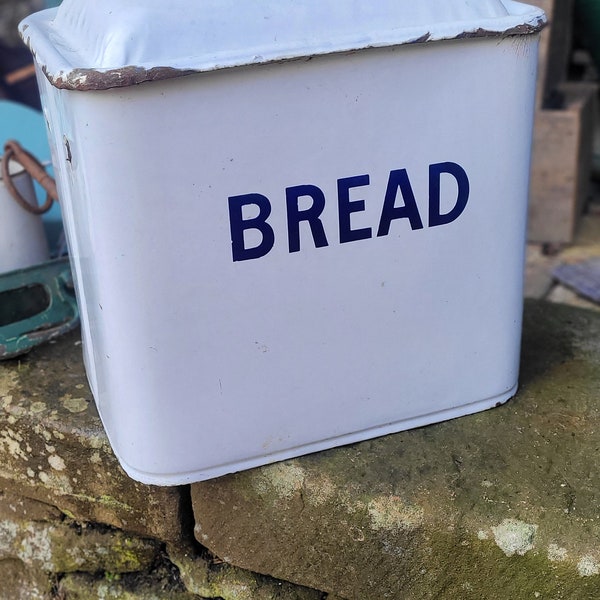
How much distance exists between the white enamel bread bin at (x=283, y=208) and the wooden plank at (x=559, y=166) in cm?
174

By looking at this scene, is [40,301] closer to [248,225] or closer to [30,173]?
[30,173]

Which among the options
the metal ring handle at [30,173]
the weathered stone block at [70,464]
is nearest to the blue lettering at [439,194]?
the weathered stone block at [70,464]

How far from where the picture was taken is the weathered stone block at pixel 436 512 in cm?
102

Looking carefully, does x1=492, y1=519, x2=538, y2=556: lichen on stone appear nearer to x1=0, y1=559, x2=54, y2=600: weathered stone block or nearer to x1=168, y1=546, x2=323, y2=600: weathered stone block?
x1=168, y1=546, x2=323, y2=600: weathered stone block

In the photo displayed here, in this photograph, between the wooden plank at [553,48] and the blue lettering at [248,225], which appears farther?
the wooden plank at [553,48]

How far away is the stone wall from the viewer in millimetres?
1036

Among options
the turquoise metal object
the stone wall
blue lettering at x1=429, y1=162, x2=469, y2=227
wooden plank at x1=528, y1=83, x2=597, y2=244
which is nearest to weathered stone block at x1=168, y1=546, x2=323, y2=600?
the stone wall

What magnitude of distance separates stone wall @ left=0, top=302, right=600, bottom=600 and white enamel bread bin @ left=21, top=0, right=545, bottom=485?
70 mm

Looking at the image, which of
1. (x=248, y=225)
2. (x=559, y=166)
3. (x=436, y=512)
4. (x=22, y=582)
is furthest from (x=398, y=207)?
(x=559, y=166)

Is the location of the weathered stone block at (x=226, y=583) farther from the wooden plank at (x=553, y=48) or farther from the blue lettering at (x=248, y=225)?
the wooden plank at (x=553, y=48)

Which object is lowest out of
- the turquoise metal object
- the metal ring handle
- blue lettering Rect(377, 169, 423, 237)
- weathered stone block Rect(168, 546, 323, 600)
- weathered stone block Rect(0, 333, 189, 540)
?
weathered stone block Rect(168, 546, 323, 600)

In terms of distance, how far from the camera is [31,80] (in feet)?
9.46

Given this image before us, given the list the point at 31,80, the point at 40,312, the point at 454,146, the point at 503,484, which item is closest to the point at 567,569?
the point at 503,484

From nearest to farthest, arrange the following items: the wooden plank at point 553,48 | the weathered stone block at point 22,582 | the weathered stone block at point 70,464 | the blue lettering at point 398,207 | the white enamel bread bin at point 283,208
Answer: the white enamel bread bin at point 283,208 → the blue lettering at point 398,207 → the weathered stone block at point 70,464 → the weathered stone block at point 22,582 → the wooden plank at point 553,48
